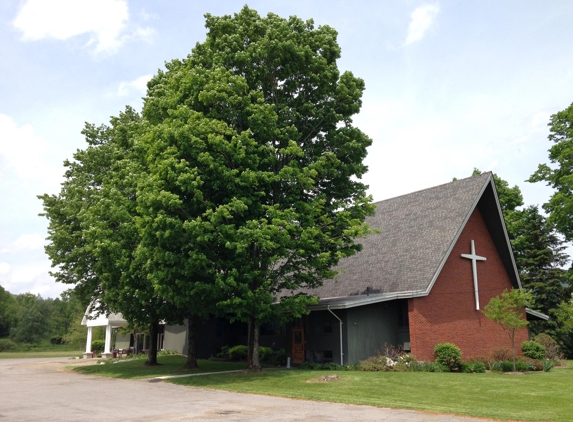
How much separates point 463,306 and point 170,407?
18.1 metres

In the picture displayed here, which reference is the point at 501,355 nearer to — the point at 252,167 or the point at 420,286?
the point at 420,286

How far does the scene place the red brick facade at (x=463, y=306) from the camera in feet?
81.2

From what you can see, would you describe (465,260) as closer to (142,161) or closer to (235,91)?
(235,91)

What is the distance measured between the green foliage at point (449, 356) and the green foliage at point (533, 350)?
21.7 ft

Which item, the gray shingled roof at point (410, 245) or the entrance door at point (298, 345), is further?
the entrance door at point (298, 345)

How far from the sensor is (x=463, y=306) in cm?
2714

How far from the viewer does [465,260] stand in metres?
28.3

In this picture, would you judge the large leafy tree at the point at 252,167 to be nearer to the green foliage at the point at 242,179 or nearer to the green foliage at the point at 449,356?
the green foliage at the point at 242,179

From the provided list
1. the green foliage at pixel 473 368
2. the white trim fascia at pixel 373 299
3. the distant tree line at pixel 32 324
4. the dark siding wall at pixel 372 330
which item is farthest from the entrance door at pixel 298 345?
the distant tree line at pixel 32 324

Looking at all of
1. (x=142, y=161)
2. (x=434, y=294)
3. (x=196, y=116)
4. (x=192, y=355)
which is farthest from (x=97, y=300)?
(x=434, y=294)

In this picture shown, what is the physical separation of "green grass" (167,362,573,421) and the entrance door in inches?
208

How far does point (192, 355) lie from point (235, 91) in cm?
1458

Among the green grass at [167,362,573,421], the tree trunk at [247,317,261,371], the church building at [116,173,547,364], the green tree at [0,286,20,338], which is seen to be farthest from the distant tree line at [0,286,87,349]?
the green grass at [167,362,573,421]

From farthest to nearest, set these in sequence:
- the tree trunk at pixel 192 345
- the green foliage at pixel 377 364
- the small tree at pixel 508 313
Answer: the tree trunk at pixel 192 345 < the green foliage at pixel 377 364 < the small tree at pixel 508 313
